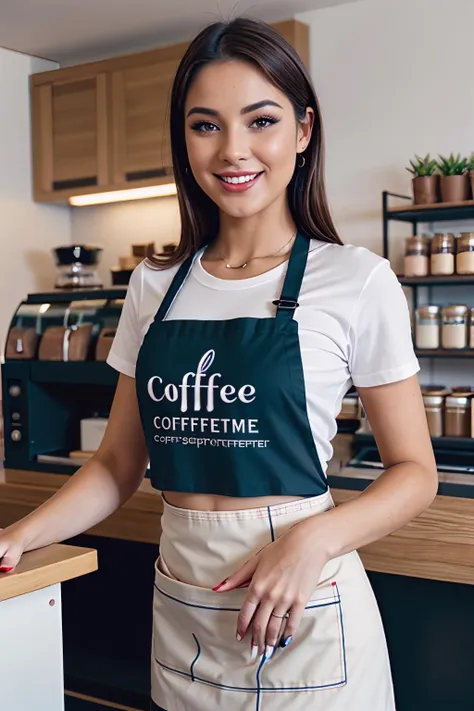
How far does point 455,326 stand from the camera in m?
3.20

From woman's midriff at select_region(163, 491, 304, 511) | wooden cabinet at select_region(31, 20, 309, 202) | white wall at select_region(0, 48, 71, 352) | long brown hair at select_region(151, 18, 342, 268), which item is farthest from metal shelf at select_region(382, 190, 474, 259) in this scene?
woman's midriff at select_region(163, 491, 304, 511)

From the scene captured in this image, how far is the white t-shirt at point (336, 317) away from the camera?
3.75ft

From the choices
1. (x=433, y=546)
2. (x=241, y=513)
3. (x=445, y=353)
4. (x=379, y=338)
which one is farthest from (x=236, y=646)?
(x=445, y=353)

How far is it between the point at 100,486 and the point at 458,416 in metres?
2.08

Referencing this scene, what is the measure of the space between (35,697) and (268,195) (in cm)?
72

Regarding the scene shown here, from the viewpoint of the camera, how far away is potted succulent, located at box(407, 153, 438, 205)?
323cm

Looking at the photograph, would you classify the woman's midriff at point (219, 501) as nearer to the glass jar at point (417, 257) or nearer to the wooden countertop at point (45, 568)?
the wooden countertop at point (45, 568)

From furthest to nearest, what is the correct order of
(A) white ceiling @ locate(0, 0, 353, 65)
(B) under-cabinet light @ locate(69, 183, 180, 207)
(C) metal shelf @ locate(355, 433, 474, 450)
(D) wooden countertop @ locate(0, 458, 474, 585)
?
(B) under-cabinet light @ locate(69, 183, 180, 207) → (A) white ceiling @ locate(0, 0, 353, 65) → (C) metal shelf @ locate(355, 433, 474, 450) → (D) wooden countertop @ locate(0, 458, 474, 585)

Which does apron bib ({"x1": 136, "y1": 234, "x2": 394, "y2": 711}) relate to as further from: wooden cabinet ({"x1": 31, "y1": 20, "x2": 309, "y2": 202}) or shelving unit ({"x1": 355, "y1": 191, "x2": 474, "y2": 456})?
wooden cabinet ({"x1": 31, "y1": 20, "x2": 309, "y2": 202})

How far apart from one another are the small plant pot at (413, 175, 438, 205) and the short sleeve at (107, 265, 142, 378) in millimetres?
2123

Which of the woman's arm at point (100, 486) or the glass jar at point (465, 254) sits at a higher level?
the glass jar at point (465, 254)

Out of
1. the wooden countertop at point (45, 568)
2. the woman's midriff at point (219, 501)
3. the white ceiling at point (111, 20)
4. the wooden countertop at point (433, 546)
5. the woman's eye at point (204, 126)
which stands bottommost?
the wooden countertop at point (433, 546)

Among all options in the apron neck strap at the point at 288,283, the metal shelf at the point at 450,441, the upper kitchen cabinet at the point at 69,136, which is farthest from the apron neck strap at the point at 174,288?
the upper kitchen cabinet at the point at 69,136

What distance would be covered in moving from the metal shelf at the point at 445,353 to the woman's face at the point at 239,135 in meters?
2.12
